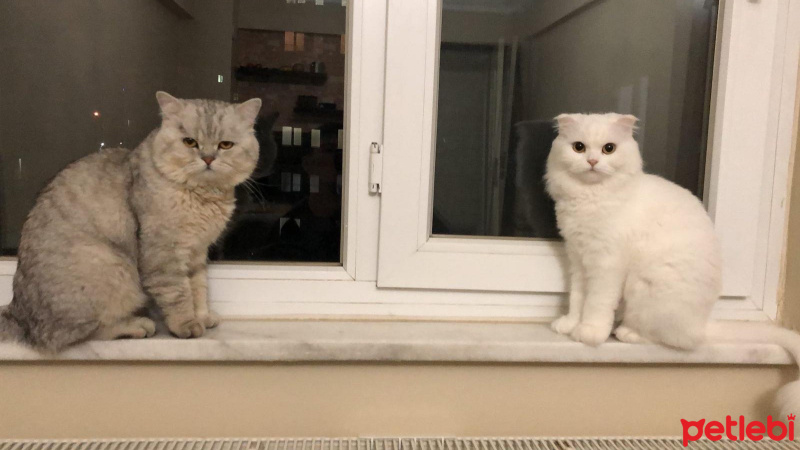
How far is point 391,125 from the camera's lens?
132cm

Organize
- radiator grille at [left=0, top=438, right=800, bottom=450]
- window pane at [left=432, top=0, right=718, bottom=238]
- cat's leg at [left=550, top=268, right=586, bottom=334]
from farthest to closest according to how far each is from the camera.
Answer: window pane at [left=432, top=0, right=718, bottom=238] < cat's leg at [left=550, top=268, right=586, bottom=334] < radiator grille at [left=0, top=438, right=800, bottom=450]

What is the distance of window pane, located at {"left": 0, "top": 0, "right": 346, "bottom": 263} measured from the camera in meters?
1.38

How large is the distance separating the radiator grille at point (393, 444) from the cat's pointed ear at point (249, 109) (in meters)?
0.66

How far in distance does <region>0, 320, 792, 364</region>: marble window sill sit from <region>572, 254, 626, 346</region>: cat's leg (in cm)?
3

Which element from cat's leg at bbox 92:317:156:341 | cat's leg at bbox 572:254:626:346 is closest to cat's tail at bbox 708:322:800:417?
cat's leg at bbox 572:254:626:346

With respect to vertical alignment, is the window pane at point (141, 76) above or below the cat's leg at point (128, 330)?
above

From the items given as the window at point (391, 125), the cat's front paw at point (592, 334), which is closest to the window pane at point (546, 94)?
the window at point (391, 125)

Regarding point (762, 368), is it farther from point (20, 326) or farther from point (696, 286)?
point (20, 326)

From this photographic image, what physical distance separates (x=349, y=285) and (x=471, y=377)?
359 mm

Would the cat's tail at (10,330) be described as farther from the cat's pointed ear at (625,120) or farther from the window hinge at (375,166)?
the cat's pointed ear at (625,120)

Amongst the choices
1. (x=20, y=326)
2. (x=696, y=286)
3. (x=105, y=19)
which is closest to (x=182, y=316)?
(x=20, y=326)

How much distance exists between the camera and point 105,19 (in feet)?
4.58

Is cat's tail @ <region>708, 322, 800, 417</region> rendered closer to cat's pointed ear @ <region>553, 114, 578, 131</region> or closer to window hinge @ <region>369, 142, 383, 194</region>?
cat's pointed ear @ <region>553, 114, 578, 131</region>

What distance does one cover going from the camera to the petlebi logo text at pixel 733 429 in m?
1.22
